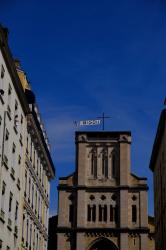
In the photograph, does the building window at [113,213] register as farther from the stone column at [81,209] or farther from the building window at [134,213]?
the stone column at [81,209]

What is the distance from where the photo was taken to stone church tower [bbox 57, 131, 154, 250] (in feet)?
267

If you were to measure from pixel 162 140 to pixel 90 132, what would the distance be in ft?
87.0

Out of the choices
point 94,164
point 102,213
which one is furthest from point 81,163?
point 102,213

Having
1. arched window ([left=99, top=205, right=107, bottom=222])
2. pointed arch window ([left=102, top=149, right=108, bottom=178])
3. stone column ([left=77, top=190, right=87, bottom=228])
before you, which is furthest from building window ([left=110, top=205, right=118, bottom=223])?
pointed arch window ([left=102, top=149, right=108, bottom=178])

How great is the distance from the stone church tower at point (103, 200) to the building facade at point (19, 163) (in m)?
23.9

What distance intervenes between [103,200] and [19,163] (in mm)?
42809

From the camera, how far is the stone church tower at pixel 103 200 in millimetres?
81438

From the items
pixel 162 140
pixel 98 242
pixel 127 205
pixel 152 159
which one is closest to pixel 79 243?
pixel 98 242

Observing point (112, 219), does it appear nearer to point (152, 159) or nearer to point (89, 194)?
point (89, 194)

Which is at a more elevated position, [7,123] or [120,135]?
[120,135]

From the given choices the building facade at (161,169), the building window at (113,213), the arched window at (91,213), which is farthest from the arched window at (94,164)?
the building facade at (161,169)

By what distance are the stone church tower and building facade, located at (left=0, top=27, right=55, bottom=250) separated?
2387 cm

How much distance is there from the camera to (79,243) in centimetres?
8081

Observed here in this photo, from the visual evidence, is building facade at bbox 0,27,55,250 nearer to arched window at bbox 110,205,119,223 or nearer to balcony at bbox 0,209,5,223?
balcony at bbox 0,209,5,223
